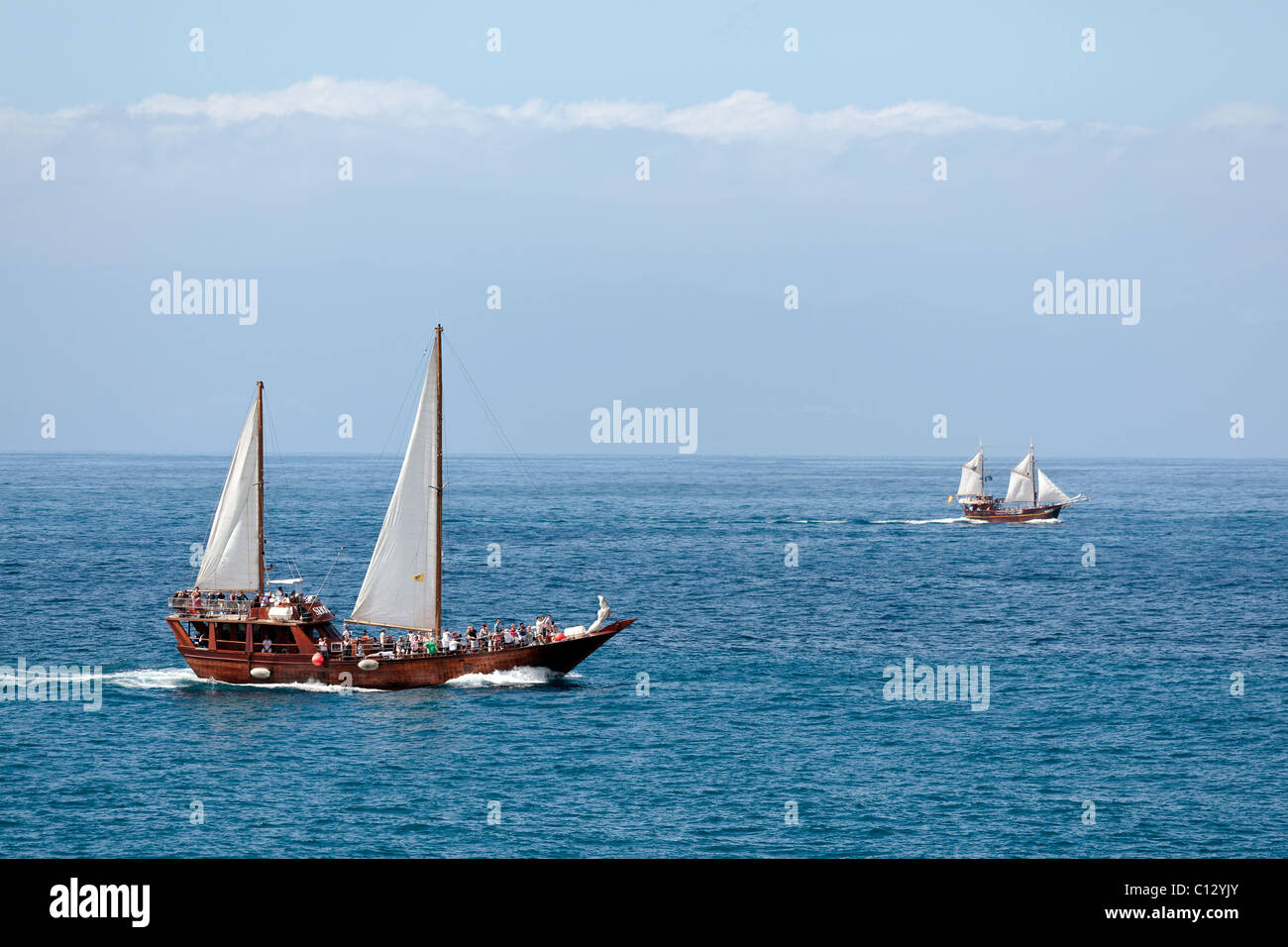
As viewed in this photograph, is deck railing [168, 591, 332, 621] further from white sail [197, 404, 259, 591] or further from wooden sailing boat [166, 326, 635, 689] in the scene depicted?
white sail [197, 404, 259, 591]

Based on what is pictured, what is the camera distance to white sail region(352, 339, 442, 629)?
212 feet

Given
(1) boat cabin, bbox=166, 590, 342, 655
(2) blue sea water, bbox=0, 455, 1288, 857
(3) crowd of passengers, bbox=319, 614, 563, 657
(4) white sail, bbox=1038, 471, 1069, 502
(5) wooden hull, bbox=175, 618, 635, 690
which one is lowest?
(2) blue sea water, bbox=0, 455, 1288, 857

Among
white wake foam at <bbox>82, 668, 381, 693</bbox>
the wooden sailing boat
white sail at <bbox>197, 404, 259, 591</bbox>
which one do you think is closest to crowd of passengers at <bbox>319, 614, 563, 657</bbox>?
the wooden sailing boat

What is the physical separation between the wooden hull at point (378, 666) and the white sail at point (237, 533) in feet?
12.3

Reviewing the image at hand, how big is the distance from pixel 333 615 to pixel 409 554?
200 inches

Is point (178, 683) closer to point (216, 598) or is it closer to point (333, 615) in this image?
point (216, 598)

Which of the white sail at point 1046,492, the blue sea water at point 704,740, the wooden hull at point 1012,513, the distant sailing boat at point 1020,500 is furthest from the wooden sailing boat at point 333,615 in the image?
the wooden hull at point 1012,513

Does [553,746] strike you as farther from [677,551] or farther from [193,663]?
[677,551]

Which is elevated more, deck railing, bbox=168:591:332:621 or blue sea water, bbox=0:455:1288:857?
deck railing, bbox=168:591:332:621

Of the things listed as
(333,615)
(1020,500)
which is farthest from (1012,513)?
(333,615)

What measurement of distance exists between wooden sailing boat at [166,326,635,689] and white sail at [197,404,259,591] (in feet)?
0.17

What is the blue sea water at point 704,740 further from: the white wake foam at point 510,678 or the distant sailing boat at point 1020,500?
the distant sailing boat at point 1020,500

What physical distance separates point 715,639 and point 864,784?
3581cm
